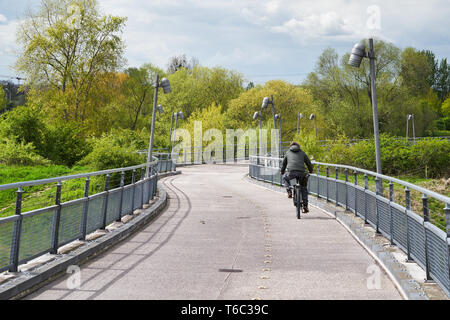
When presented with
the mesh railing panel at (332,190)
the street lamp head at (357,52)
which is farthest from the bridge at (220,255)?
the street lamp head at (357,52)

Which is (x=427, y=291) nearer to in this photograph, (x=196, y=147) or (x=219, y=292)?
(x=219, y=292)

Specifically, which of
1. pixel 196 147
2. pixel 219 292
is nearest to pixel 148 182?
pixel 219 292

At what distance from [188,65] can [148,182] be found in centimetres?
7842

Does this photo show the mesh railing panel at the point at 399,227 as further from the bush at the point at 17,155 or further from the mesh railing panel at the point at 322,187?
the bush at the point at 17,155

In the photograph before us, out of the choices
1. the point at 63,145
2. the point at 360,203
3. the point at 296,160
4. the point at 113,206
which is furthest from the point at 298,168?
the point at 63,145

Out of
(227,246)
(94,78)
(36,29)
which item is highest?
(36,29)

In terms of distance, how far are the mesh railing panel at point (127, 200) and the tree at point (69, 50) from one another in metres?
33.0

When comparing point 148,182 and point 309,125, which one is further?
point 309,125

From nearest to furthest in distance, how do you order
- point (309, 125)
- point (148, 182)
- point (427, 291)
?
point (427, 291) < point (148, 182) < point (309, 125)

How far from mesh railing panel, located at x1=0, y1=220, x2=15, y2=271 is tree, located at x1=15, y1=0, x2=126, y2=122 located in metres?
39.2

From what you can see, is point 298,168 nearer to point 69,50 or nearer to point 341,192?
point 341,192

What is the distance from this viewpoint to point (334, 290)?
6.32 m

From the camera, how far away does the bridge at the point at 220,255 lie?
6.20m

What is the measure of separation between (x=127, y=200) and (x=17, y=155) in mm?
21124
